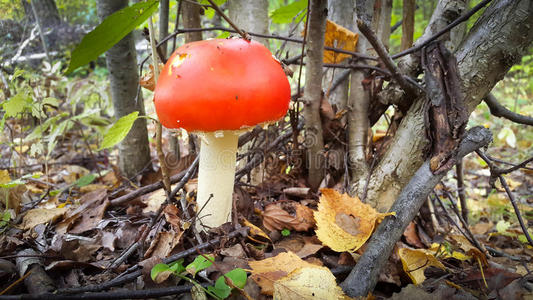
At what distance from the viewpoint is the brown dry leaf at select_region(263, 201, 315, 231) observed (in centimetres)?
158

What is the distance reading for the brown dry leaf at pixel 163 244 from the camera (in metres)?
1.33

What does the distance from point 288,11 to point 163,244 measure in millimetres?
1347

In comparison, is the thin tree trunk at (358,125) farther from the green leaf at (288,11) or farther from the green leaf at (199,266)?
the green leaf at (199,266)

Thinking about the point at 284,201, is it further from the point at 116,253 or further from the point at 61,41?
the point at 61,41

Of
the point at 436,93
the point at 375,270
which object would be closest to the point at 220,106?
the point at 375,270

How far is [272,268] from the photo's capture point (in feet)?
3.98

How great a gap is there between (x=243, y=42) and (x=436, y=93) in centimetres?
90

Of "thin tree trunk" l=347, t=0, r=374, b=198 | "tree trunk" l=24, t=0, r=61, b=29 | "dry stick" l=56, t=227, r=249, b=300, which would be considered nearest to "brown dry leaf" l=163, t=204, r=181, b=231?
"dry stick" l=56, t=227, r=249, b=300

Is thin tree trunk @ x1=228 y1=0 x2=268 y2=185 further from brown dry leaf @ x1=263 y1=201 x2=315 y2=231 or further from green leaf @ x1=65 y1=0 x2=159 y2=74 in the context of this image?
green leaf @ x1=65 y1=0 x2=159 y2=74

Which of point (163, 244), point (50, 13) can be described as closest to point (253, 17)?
point (163, 244)

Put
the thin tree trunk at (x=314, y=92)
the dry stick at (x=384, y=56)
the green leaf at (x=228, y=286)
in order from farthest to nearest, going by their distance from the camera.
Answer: the thin tree trunk at (x=314, y=92) < the dry stick at (x=384, y=56) < the green leaf at (x=228, y=286)

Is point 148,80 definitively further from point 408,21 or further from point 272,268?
point 408,21

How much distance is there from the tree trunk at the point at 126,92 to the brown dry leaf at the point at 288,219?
116cm

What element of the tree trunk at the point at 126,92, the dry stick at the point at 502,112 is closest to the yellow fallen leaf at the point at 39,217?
the tree trunk at the point at 126,92
